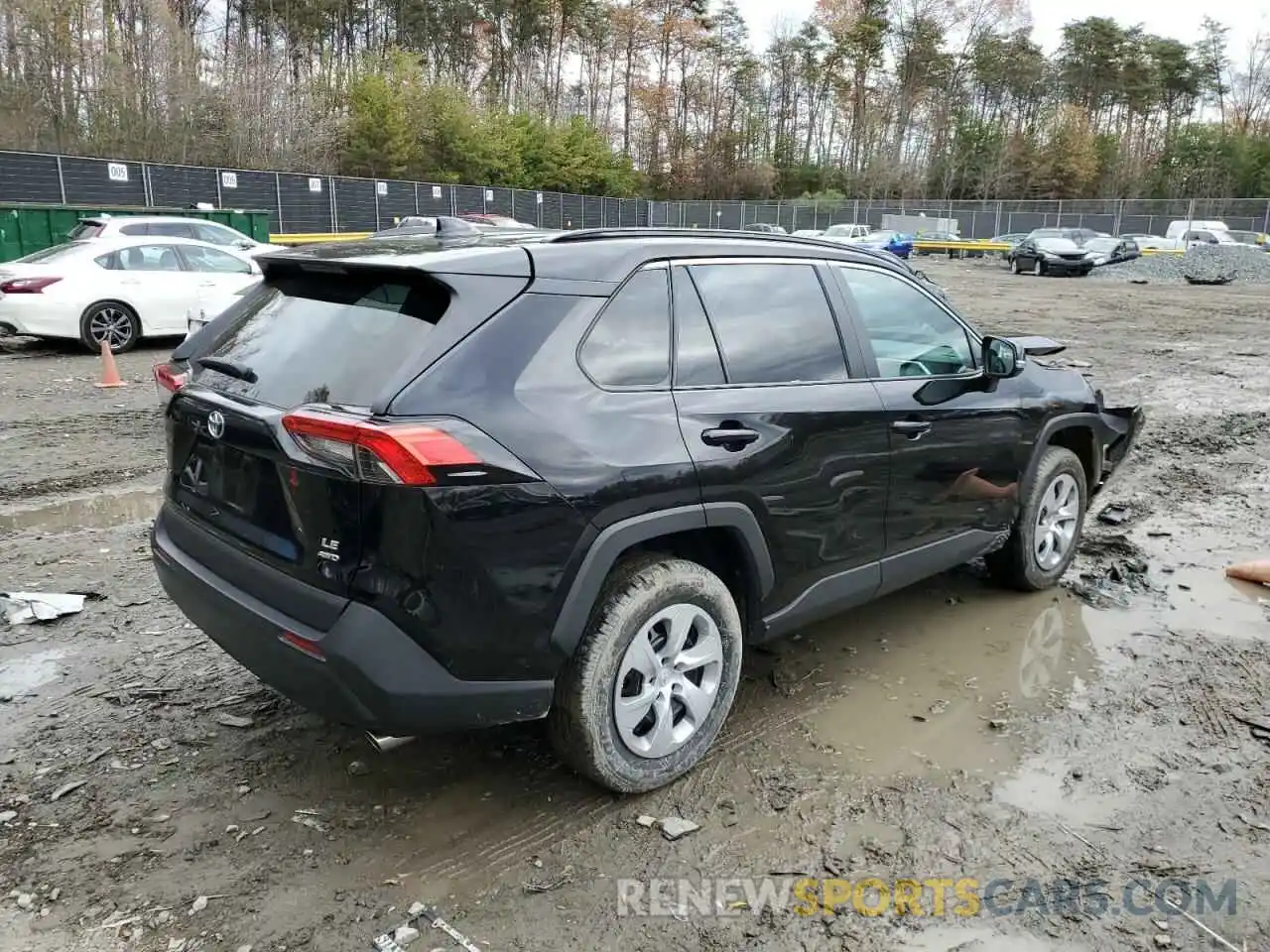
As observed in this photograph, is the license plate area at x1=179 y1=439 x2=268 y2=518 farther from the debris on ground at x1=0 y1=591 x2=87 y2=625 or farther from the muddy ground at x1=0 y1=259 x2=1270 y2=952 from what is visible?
the debris on ground at x1=0 y1=591 x2=87 y2=625

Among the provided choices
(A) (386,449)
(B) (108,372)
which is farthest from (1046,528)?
(B) (108,372)

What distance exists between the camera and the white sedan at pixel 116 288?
11.3m

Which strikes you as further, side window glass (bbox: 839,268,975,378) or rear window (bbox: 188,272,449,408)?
side window glass (bbox: 839,268,975,378)

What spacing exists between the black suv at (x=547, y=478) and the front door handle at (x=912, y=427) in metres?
0.02

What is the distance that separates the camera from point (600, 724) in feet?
9.59

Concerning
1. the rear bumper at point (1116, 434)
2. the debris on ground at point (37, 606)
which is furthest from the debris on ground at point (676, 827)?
the rear bumper at point (1116, 434)

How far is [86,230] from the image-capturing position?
13227 millimetres

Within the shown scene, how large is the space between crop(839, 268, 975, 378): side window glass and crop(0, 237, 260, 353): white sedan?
8834mm

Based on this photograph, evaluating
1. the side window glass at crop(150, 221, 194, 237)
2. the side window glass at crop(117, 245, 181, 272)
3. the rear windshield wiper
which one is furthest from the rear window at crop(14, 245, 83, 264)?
the rear windshield wiper

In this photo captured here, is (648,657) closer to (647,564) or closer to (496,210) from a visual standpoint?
(647,564)

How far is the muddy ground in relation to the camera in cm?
262

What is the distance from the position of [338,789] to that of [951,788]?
205cm

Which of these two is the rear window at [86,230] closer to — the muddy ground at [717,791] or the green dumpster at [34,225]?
the green dumpster at [34,225]

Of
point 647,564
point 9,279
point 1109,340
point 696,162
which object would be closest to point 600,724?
point 647,564
